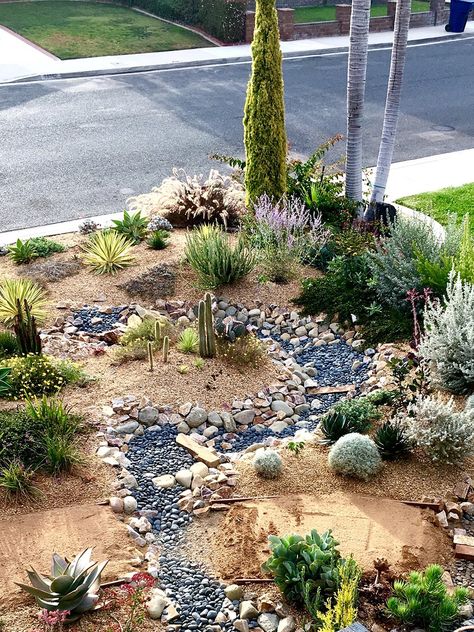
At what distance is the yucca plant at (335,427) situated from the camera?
6602mm

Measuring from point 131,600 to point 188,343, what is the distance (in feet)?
10.1

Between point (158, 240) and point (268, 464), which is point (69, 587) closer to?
point (268, 464)

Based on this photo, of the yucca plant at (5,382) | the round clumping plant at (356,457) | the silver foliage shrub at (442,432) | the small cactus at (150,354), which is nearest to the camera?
the round clumping plant at (356,457)

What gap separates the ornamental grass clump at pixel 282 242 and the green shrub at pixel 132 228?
→ 1.41 metres

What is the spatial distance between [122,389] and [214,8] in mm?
17156

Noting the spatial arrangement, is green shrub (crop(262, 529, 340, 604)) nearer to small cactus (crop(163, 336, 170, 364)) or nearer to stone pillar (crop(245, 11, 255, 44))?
small cactus (crop(163, 336, 170, 364))

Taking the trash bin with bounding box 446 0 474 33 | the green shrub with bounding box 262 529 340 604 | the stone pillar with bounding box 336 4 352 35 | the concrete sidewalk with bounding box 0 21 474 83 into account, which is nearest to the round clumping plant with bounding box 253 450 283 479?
the green shrub with bounding box 262 529 340 604

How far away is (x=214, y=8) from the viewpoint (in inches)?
874

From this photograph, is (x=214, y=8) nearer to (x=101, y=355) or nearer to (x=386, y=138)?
(x=386, y=138)

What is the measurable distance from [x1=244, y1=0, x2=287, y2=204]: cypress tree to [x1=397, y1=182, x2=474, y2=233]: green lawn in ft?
6.92

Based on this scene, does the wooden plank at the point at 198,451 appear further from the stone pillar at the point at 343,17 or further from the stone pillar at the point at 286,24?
the stone pillar at the point at 343,17

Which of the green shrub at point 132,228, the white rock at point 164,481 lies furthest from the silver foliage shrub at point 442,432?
the green shrub at point 132,228

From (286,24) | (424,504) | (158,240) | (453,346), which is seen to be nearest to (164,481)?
(424,504)

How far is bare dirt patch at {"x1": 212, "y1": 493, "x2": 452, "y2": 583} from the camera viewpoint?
546 centimetres
